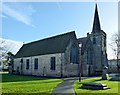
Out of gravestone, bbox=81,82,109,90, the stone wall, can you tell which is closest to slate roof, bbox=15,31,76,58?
the stone wall

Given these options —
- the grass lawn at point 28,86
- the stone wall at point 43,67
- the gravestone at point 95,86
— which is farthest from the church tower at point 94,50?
the gravestone at point 95,86

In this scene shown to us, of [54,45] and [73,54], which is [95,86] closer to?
[73,54]

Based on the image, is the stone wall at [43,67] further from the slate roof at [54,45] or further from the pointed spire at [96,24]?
the pointed spire at [96,24]

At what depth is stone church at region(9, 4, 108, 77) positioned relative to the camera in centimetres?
3725

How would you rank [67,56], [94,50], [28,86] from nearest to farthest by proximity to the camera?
[28,86], [67,56], [94,50]

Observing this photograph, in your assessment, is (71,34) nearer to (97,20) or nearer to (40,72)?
(40,72)

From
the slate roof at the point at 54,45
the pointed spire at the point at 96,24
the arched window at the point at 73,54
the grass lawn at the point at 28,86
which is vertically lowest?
the grass lawn at the point at 28,86

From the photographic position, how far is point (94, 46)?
48688 mm

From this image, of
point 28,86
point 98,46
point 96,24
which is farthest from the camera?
point 96,24

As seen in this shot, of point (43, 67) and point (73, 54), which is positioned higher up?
point (73, 54)

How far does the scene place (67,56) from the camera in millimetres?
37062

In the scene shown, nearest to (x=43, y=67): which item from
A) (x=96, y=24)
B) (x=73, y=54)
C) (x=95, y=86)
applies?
(x=73, y=54)

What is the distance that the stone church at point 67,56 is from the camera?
37.2m

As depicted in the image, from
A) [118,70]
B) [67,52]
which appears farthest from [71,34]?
[118,70]
